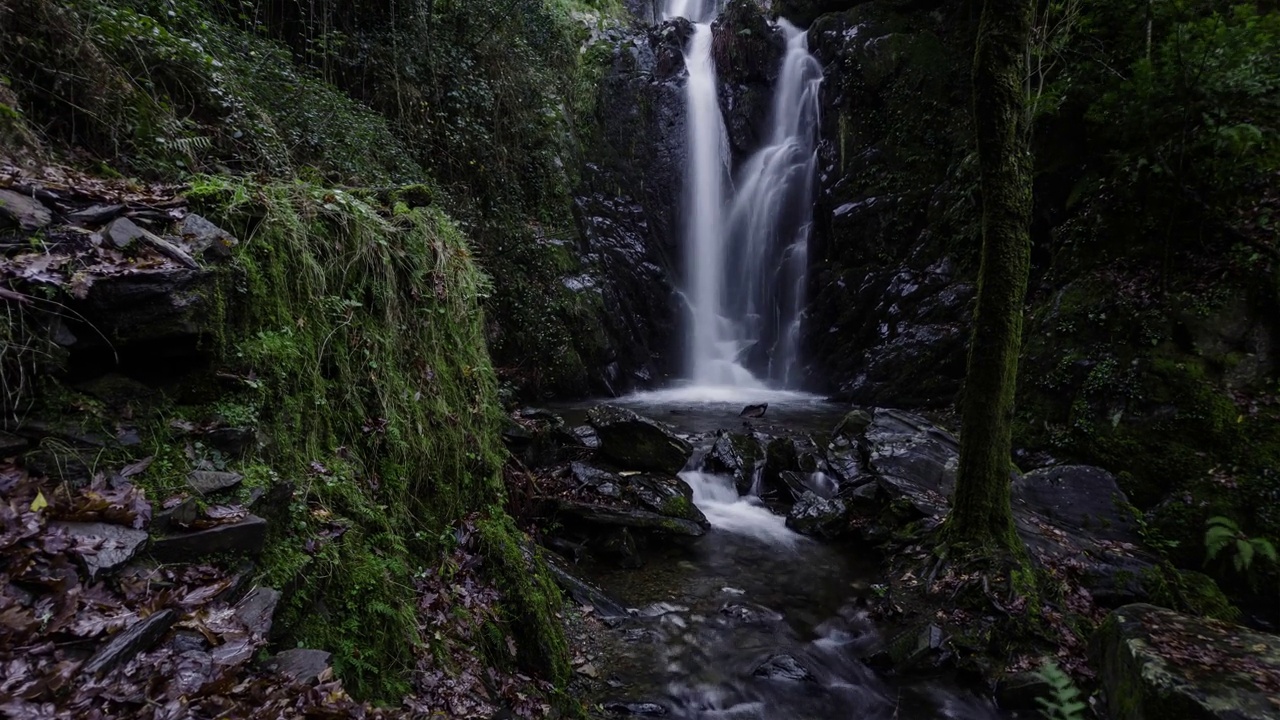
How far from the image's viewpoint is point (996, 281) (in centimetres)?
547

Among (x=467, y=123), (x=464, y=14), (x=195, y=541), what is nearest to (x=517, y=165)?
(x=467, y=123)

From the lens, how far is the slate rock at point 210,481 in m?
2.50

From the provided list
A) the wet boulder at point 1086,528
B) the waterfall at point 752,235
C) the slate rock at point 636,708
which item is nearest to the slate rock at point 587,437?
the slate rock at point 636,708

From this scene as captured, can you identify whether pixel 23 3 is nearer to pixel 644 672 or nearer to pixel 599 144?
pixel 644 672

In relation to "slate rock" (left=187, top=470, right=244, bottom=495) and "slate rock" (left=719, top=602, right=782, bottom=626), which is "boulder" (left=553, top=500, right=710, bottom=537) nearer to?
"slate rock" (left=719, top=602, right=782, bottom=626)

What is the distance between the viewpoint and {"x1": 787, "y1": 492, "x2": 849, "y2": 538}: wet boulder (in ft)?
25.0

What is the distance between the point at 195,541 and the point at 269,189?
2.18 metres

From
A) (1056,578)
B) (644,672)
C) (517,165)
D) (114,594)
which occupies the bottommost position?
(644,672)

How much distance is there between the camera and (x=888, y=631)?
222 inches

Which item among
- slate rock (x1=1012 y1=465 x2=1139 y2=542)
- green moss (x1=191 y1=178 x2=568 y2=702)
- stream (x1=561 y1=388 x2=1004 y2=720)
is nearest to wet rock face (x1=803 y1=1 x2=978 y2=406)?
slate rock (x1=1012 y1=465 x2=1139 y2=542)

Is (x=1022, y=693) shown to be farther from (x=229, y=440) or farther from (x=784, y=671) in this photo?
(x=229, y=440)

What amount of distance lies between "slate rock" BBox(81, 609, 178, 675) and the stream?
3.23 meters

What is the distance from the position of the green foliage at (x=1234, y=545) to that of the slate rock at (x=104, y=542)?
341 inches

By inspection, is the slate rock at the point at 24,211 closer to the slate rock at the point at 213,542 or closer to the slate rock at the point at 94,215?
the slate rock at the point at 94,215
